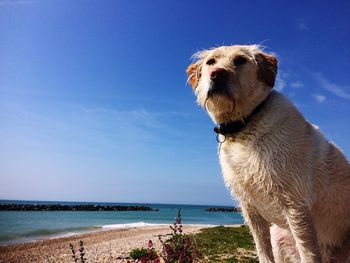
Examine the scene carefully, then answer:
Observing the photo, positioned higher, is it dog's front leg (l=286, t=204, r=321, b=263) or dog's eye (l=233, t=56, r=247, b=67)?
dog's eye (l=233, t=56, r=247, b=67)

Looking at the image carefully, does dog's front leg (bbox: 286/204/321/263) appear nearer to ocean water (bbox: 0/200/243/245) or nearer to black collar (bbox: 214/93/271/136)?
black collar (bbox: 214/93/271/136)

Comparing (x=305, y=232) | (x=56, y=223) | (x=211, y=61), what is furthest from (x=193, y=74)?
(x=56, y=223)

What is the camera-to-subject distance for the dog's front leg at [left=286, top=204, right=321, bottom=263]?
361 centimetres

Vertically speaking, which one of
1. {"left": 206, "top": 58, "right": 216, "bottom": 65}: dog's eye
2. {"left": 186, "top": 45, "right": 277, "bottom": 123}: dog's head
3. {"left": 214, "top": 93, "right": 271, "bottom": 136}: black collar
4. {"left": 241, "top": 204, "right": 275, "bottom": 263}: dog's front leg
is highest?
{"left": 206, "top": 58, "right": 216, "bottom": 65}: dog's eye

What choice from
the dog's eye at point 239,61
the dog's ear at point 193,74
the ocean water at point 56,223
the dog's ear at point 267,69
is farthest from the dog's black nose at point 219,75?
the ocean water at point 56,223

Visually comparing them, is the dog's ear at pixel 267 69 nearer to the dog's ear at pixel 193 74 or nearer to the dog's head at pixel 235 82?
the dog's head at pixel 235 82

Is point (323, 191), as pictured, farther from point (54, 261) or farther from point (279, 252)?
point (54, 261)

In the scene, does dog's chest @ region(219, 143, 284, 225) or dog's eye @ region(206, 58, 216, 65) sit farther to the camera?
dog's eye @ region(206, 58, 216, 65)

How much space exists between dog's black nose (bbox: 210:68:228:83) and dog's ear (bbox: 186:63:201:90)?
60 centimetres

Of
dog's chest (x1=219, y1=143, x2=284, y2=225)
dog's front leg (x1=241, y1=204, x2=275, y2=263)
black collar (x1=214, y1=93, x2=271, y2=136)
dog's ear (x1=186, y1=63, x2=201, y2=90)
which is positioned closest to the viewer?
dog's chest (x1=219, y1=143, x2=284, y2=225)

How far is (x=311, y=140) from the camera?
3.97 meters

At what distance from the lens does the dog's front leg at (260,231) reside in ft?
13.8

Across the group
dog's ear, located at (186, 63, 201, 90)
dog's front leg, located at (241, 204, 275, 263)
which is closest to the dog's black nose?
dog's ear, located at (186, 63, 201, 90)

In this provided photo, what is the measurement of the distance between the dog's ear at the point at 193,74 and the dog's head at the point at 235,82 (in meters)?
0.26
